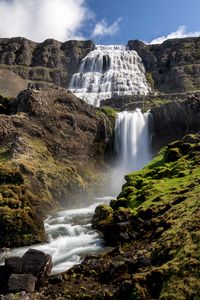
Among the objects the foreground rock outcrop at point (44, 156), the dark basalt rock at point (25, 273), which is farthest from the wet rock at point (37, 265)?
the foreground rock outcrop at point (44, 156)

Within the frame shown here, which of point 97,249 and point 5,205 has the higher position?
point 5,205

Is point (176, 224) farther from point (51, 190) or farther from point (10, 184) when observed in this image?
point (51, 190)

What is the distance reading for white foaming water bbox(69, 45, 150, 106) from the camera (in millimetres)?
163875

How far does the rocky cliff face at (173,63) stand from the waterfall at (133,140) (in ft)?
245

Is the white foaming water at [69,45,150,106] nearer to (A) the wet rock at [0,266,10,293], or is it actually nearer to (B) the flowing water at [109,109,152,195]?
(B) the flowing water at [109,109,152,195]

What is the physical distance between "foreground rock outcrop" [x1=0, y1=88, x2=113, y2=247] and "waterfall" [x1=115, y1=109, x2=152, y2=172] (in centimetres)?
320

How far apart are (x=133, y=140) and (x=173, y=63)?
4145 inches

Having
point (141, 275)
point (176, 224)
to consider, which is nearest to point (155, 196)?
point (176, 224)

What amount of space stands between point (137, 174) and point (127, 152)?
101 feet

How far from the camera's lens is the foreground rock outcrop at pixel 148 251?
20.4 m

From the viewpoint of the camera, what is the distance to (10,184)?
161ft

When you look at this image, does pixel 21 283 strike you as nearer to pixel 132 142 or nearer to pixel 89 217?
pixel 89 217

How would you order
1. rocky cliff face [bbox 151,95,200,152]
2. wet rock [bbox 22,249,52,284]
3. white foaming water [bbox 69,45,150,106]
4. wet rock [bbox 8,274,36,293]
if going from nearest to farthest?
wet rock [bbox 8,274,36,293] < wet rock [bbox 22,249,52,284] < rocky cliff face [bbox 151,95,200,152] < white foaming water [bbox 69,45,150,106]

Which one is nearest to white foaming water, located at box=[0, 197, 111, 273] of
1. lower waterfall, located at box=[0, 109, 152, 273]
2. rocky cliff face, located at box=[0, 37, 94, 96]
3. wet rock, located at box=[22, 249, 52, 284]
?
lower waterfall, located at box=[0, 109, 152, 273]
